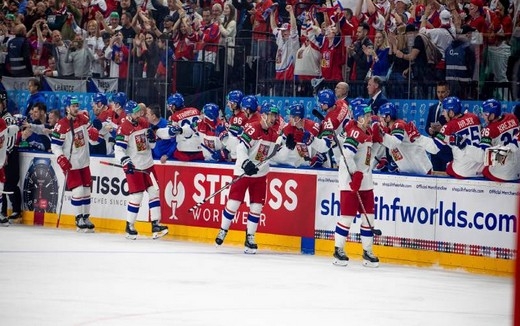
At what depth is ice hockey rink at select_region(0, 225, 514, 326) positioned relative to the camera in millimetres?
10922

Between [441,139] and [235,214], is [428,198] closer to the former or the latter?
[441,139]

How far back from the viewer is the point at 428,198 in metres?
15.2

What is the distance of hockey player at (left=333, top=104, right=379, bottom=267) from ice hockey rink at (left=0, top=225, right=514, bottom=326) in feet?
0.91

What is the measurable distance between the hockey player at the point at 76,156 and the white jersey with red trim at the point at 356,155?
5001 mm

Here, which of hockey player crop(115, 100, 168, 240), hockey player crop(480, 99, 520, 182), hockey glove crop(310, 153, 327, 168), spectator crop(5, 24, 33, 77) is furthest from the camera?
spectator crop(5, 24, 33, 77)

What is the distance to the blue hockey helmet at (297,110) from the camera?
1648 centimetres

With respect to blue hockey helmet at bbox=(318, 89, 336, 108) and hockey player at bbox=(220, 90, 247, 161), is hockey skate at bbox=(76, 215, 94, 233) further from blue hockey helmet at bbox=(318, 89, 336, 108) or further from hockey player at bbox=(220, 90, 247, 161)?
blue hockey helmet at bbox=(318, 89, 336, 108)

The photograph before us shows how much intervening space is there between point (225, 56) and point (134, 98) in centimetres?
187

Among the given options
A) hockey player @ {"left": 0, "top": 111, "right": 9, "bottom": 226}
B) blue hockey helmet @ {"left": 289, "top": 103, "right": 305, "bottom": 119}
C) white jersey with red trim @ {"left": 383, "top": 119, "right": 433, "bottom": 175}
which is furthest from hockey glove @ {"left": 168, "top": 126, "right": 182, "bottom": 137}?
white jersey with red trim @ {"left": 383, "top": 119, "right": 433, "bottom": 175}

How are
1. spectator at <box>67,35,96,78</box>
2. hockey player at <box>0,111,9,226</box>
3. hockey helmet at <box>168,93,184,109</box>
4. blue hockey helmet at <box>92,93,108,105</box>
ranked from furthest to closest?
spectator at <box>67,35,96,78</box>
blue hockey helmet at <box>92,93,108,105</box>
hockey player at <box>0,111,9,226</box>
hockey helmet at <box>168,93,184,109</box>

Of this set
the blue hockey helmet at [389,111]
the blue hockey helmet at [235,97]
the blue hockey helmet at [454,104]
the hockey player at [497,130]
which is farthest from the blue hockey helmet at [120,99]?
the hockey player at [497,130]

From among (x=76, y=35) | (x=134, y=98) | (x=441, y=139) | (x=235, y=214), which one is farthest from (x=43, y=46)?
(x=441, y=139)

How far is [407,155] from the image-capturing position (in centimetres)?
1586

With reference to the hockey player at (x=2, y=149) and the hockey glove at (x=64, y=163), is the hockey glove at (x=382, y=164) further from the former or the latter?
the hockey player at (x=2, y=149)
